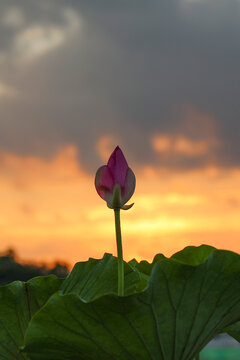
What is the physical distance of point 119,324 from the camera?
107 centimetres

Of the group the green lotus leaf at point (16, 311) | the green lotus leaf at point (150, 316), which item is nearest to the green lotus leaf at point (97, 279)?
the green lotus leaf at point (16, 311)

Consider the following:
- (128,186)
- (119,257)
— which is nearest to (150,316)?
(119,257)

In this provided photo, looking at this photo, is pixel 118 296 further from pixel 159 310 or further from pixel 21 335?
pixel 21 335

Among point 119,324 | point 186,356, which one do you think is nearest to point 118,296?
point 119,324

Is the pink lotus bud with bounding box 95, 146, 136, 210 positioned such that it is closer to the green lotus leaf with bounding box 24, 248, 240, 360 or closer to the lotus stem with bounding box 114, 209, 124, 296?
the lotus stem with bounding box 114, 209, 124, 296

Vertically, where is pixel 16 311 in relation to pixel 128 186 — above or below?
below

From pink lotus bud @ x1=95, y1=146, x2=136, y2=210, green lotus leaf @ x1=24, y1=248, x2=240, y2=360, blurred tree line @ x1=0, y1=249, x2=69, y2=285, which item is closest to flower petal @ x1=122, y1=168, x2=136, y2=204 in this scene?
pink lotus bud @ x1=95, y1=146, x2=136, y2=210

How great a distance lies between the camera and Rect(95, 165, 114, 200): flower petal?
3.84 ft

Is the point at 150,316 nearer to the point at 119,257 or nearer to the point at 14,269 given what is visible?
the point at 119,257

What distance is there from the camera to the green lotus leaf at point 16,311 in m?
1.25

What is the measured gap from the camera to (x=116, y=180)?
3.83ft

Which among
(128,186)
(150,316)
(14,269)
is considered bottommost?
(150,316)

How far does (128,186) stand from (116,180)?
0.08ft

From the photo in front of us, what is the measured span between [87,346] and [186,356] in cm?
18
